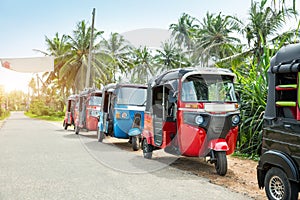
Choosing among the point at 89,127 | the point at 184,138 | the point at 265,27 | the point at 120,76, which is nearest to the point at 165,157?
the point at 184,138

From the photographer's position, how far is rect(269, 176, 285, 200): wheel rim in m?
4.84

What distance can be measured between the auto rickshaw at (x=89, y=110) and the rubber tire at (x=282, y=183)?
1196cm

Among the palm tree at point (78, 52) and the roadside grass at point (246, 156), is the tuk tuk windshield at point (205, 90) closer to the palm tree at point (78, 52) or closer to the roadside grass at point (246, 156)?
the roadside grass at point (246, 156)

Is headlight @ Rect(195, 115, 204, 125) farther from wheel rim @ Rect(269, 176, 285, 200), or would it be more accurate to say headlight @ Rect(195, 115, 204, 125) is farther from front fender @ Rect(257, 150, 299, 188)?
wheel rim @ Rect(269, 176, 285, 200)

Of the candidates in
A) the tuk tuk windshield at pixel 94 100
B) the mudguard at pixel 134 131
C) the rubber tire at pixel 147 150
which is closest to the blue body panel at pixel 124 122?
the mudguard at pixel 134 131

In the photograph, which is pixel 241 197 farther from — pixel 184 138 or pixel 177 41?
pixel 177 41

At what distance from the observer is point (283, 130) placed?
487cm

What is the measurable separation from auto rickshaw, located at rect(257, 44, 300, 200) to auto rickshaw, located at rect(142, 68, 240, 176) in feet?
7.20

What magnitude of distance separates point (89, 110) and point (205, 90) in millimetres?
10260

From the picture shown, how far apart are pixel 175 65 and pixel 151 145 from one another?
4000 cm

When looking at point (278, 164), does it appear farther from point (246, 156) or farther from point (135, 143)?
point (135, 143)

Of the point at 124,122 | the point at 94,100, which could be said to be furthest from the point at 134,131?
the point at 94,100

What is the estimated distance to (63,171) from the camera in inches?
294

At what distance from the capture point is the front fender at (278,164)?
456 cm
